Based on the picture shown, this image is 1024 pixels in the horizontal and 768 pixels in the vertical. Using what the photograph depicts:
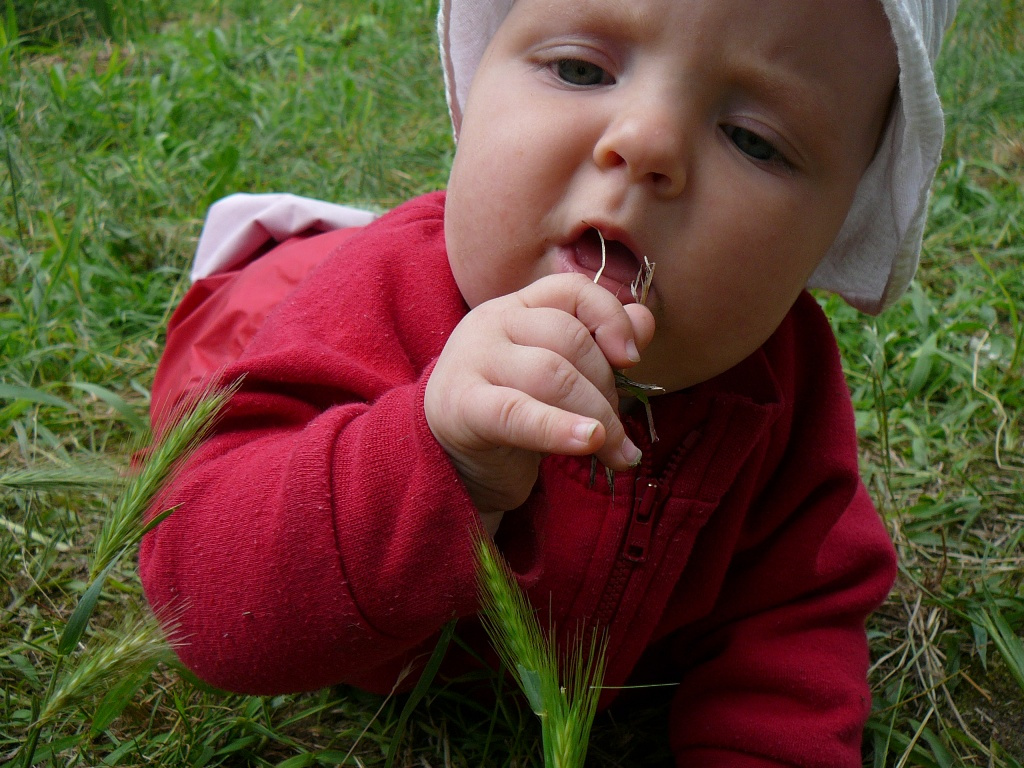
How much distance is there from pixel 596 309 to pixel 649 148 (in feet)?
0.79

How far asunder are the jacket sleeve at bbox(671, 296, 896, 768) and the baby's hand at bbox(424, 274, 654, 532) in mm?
656

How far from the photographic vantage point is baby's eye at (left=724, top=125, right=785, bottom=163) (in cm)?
131

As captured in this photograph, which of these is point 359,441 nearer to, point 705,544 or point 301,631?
point 301,631

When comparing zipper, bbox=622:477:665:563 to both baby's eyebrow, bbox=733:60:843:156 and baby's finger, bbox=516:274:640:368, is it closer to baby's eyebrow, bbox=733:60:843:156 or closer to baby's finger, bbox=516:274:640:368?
baby's finger, bbox=516:274:640:368

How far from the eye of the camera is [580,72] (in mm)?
1318

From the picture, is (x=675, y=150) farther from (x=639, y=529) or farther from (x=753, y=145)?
(x=639, y=529)

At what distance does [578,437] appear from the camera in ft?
3.13

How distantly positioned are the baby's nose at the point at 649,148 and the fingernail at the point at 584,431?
380 mm

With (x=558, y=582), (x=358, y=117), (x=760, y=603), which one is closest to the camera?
(x=558, y=582)

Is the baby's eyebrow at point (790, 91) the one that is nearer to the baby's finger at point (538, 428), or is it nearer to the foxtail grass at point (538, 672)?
the baby's finger at point (538, 428)

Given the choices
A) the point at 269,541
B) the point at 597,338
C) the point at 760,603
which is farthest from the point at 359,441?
the point at 760,603

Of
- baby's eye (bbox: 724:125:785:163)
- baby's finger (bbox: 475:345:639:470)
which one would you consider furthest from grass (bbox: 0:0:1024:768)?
baby's eye (bbox: 724:125:785:163)

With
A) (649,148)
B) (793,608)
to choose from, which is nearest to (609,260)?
(649,148)

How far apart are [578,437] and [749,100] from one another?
1.92 ft
